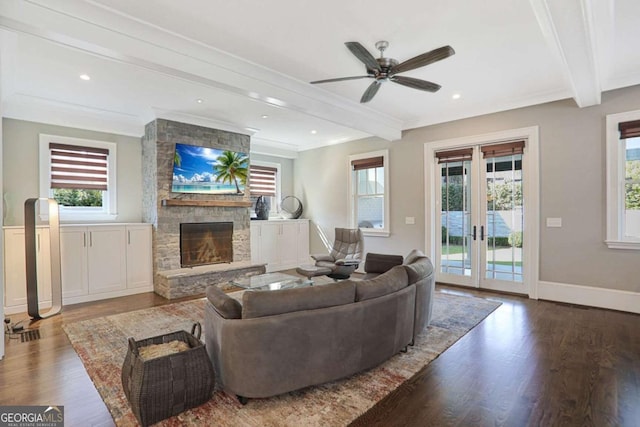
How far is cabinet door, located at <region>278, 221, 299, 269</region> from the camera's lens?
7218 millimetres

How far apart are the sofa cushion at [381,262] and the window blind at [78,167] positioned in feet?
14.6

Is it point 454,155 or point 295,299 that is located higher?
point 454,155

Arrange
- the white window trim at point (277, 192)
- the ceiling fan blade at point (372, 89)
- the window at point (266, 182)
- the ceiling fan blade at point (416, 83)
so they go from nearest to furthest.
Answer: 1. the ceiling fan blade at point (416, 83)
2. the ceiling fan blade at point (372, 89)
3. the window at point (266, 182)
4. the white window trim at point (277, 192)

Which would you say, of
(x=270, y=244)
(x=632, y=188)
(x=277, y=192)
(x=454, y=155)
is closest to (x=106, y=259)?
(x=270, y=244)

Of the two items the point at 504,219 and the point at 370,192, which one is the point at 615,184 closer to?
the point at 504,219

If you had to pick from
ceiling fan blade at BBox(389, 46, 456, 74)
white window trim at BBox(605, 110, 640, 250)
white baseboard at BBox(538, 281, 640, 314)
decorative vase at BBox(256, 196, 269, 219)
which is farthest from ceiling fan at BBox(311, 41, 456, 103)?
decorative vase at BBox(256, 196, 269, 219)

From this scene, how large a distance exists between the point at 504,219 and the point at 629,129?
183 cm

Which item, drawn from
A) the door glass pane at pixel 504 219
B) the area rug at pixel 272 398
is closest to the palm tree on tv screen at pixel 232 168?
the area rug at pixel 272 398

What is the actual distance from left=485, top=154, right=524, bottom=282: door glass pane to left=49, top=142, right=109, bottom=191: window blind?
20.7 feet

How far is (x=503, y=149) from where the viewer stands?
5.05 metres

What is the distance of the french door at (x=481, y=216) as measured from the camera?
16.4 feet

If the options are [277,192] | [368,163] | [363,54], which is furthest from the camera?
[277,192]

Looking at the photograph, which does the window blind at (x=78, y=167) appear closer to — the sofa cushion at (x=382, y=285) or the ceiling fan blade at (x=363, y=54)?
the ceiling fan blade at (x=363, y=54)

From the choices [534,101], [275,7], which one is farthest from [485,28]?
[534,101]
